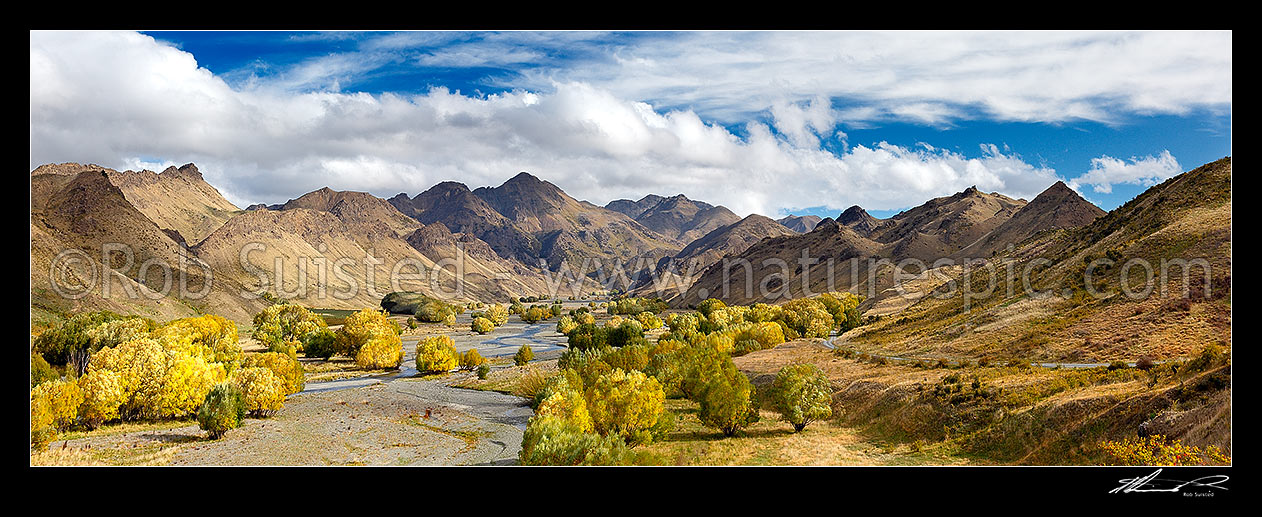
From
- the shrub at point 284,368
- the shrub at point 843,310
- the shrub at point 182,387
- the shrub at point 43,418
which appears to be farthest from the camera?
the shrub at point 843,310

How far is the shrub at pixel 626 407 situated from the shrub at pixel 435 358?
110ft

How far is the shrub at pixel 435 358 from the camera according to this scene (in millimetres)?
56031

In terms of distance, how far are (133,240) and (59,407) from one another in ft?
393

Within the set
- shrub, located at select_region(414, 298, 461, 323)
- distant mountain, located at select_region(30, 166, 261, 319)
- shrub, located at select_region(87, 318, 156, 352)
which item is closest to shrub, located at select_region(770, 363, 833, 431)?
shrub, located at select_region(87, 318, 156, 352)

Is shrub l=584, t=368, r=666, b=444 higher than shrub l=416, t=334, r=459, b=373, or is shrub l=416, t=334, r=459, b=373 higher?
shrub l=584, t=368, r=666, b=444

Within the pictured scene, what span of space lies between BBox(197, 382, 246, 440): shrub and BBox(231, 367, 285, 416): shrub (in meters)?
2.32

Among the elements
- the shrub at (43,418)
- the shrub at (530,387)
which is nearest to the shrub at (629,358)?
the shrub at (530,387)

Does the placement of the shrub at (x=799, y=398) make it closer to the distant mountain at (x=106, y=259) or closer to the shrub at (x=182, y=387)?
the shrub at (x=182, y=387)

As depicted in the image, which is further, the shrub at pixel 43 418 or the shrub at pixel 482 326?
the shrub at pixel 482 326

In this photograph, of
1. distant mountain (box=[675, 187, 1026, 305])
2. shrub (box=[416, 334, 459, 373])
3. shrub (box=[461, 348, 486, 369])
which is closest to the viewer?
shrub (box=[416, 334, 459, 373])

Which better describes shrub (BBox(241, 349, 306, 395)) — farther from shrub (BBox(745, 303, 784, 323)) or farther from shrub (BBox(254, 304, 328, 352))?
shrub (BBox(745, 303, 784, 323))

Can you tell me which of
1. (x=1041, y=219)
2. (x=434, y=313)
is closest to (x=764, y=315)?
(x=434, y=313)

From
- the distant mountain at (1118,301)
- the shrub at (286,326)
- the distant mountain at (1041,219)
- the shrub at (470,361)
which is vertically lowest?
the shrub at (470,361)
